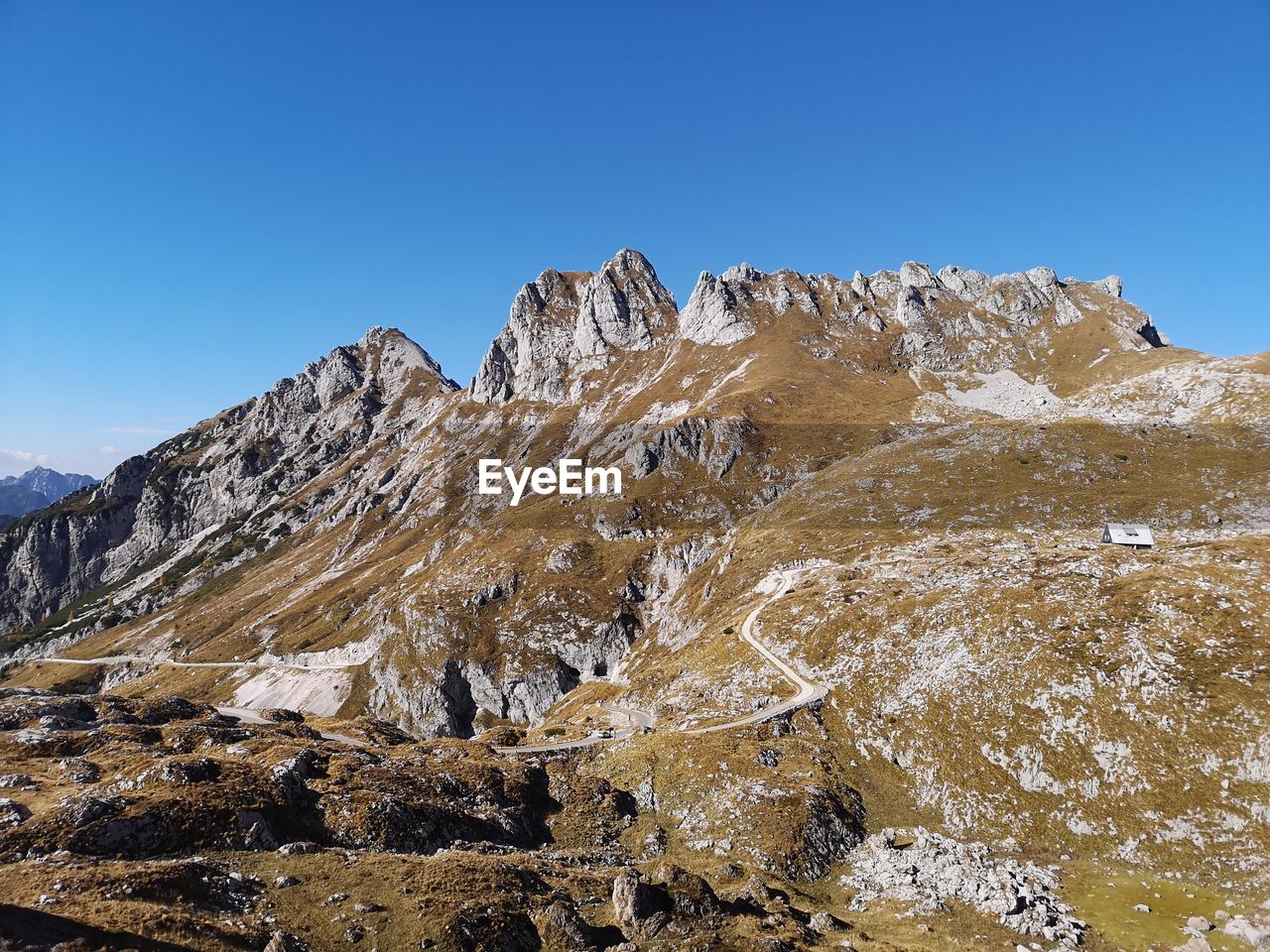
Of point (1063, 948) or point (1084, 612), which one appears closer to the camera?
point (1063, 948)

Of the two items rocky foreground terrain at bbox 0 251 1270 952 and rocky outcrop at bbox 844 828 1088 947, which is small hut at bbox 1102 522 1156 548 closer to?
rocky foreground terrain at bbox 0 251 1270 952

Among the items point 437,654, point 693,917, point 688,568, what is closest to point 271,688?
point 437,654

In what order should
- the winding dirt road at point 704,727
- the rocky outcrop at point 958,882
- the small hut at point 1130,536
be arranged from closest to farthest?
1. the rocky outcrop at point 958,882
2. the winding dirt road at point 704,727
3. the small hut at point 1130,536

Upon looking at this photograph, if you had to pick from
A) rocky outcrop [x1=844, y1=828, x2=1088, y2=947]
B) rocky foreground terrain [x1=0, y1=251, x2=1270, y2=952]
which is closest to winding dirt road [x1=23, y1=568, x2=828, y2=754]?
rocky foreground terrain [x1=0, y1=251, x2=1270, y2=952]

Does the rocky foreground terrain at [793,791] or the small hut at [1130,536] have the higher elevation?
the small hut at [1130,536]

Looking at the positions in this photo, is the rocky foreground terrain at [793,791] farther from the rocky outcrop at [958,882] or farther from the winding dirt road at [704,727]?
the winding dirt road at [704,727]

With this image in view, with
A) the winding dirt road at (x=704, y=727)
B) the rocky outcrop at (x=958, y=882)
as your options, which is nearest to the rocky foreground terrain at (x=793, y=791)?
the rocky outcrop at (x=958, y=882)

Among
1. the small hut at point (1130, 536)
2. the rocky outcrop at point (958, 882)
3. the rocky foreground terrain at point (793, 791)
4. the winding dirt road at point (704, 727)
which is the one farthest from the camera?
the small hut at point (1130, 536)

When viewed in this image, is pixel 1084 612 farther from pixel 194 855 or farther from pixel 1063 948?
pixel 194 855

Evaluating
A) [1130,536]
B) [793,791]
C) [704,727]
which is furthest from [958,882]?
[1130,536]

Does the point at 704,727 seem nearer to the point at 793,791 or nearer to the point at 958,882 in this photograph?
the point at 793,791

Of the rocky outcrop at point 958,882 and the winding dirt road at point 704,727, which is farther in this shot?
the winding dirt road at point 704,727
